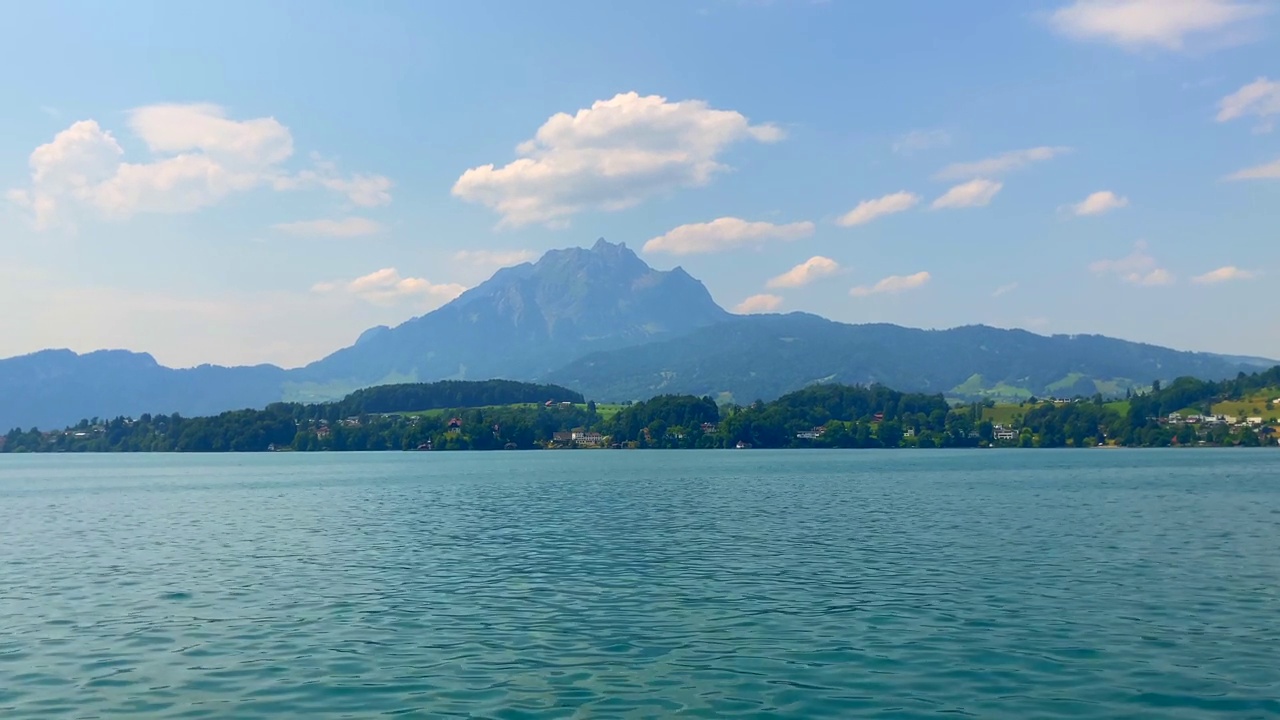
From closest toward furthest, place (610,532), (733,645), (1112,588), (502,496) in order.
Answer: (733,645), (1112,588), (610,532), (502,496)

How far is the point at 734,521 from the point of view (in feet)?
188

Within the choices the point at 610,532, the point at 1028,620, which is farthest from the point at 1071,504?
the point at 1028,620

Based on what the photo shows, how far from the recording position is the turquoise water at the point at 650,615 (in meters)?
20.4

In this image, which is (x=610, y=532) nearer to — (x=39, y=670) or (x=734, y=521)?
(x=734, y=521)

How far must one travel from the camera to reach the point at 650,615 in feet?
94.1

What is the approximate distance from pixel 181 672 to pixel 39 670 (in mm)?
3295

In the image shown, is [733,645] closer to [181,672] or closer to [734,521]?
[181,672]

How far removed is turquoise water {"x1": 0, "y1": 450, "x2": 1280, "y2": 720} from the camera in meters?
20.4

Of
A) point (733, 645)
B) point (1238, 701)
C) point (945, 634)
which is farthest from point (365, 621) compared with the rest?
point (1238, 701)

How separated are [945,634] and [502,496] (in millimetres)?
59170

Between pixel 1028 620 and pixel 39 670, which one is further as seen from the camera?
pixel 1028 620

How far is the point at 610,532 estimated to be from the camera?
51625 millimetres

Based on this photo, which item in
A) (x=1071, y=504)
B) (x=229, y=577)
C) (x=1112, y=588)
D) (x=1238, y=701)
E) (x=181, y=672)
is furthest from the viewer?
(x=1071, y=504)

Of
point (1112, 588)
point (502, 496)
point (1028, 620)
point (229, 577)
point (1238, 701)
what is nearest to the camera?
point (1238, 701)
